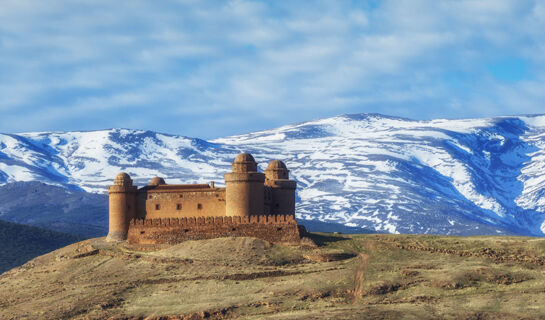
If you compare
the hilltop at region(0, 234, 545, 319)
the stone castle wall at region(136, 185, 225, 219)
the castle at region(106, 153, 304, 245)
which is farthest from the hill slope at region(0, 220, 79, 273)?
the hilltop at region(0, 234, 545, 319)

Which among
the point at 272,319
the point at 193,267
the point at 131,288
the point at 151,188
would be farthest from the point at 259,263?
the point at 151,188

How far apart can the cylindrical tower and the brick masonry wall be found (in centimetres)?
334

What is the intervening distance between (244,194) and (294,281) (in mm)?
19319

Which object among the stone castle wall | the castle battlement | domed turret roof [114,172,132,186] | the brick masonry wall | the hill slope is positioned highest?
domed turret roof [114,172,132,186]

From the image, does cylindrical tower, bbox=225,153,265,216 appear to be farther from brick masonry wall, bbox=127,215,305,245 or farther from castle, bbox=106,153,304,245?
brick masonry wall, bbox=127,215,305,245

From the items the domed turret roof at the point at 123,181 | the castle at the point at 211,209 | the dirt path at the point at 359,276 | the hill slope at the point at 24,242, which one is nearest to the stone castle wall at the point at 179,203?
the castle at the point at 211,209

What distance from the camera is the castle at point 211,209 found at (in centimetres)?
8688

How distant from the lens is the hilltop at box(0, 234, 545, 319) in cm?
6600

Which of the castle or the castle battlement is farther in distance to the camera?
the castle

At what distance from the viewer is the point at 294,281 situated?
2891 inches

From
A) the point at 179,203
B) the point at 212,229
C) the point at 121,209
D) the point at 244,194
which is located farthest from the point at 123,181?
the point at 212,229

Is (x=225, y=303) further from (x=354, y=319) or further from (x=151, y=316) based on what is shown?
(x=354, y=319)

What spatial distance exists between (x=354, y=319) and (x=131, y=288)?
862 inches

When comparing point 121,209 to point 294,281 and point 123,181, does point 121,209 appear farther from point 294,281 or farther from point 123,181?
point 294,281
